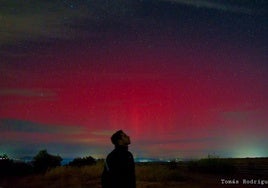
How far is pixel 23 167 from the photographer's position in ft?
123

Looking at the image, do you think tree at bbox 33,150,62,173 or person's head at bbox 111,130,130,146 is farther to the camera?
tree at bbox 33,150,62,173

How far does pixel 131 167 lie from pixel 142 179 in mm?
17211

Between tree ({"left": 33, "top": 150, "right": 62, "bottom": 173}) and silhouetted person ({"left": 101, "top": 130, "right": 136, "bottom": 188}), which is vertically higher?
tree ({"left": 33, "top": 150, "right": 62, "bottom": 173})

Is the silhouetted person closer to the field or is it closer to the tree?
the field

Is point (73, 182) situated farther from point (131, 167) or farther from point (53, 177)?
point (131, 167)

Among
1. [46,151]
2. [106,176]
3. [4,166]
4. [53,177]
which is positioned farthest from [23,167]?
[106,176]

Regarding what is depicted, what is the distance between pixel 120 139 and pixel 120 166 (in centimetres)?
45

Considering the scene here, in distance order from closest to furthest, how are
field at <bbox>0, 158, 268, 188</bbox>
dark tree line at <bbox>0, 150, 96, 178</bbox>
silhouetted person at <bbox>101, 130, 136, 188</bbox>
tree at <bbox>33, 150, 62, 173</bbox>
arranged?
silhouetted person at <bbox>101, 130, 136, 188</bbox> < field at <bbox>0, 158, 268, 188</bbox> < dark tree line at <bbox>0, 150, 96, 178</bbox> < tree at <bbox>33, 150, 62, 173</bbox>

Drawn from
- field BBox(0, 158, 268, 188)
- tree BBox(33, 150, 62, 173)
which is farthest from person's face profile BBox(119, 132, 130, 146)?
tree BBox(33, 150, 62, 173)

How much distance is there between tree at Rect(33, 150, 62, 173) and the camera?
4041 cm

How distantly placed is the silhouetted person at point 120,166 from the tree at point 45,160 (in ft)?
105

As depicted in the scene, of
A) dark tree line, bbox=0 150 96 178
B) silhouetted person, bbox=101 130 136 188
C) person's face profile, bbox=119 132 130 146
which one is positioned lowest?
silhouetted person, bbox=101 130 136 188

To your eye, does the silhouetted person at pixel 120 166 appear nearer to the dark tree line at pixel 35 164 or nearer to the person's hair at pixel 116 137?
the person's hair at pixel 116 137

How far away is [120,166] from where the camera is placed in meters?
8.41
